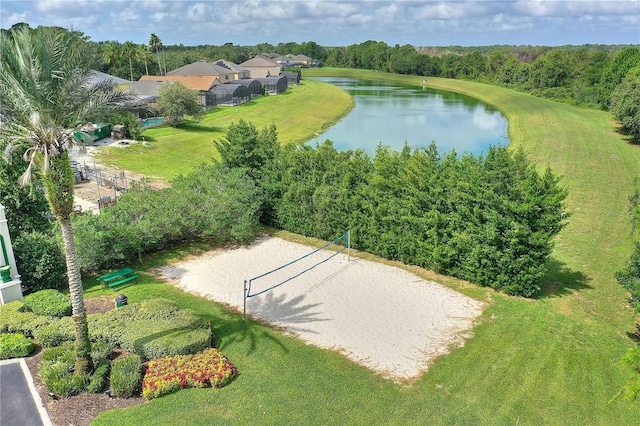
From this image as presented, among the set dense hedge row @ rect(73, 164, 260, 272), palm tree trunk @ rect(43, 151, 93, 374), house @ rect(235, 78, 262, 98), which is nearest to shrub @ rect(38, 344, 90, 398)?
palm tree trunk @ rect(43, 151, 93, 374)

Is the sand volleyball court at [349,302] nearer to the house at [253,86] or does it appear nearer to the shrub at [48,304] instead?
the shrub at [48,304]

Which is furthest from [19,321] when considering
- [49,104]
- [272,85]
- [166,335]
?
[272,85]

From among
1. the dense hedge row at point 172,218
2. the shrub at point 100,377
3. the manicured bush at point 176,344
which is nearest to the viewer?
the shrub at point 100,377

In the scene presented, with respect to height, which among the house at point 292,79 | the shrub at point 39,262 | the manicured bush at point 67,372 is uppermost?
the house at point 292,79

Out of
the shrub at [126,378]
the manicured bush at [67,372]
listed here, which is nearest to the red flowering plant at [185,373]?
the shrub at [126,378]

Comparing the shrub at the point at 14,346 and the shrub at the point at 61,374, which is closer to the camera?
the shrub at the point at 61,374

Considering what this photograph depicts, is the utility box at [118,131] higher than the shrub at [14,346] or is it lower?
higher

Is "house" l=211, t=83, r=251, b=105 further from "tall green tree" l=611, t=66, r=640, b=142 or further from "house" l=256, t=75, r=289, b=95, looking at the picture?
"tall green tree" l=611, t=66, r=640, b=142
